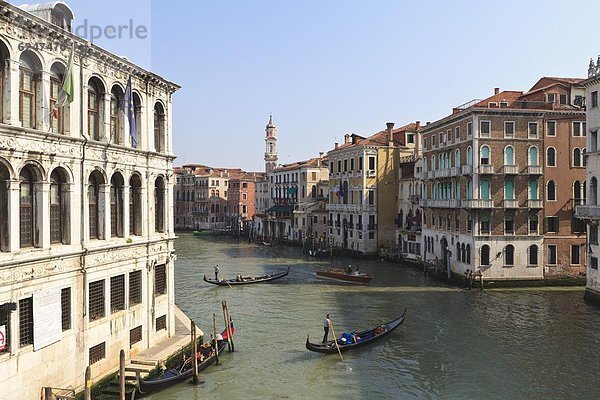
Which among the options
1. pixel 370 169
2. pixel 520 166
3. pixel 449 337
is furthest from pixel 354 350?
pixel 370 169

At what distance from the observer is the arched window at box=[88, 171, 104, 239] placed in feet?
44.6

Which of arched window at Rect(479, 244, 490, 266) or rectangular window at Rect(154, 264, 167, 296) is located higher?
rectangular window at Rect(154, 264, 167, 296)

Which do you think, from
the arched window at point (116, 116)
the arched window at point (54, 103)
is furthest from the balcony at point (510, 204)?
the arched window at point (54, 103)

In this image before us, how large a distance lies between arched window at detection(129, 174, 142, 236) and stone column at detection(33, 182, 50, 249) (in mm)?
3741

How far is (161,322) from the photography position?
55.0ft

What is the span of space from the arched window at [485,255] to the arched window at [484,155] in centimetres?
421

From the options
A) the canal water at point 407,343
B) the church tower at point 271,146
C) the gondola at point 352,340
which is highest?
the church tower at point 271,146

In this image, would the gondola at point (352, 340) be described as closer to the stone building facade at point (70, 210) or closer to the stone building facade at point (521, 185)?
the stone building facade at point (70, 210)

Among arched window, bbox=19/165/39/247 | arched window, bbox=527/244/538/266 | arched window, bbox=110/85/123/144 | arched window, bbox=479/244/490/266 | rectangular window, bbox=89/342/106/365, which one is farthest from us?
arched window, bbox=527/244/538/266

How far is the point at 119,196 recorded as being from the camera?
48.2 feet

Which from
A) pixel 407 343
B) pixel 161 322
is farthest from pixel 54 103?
pixel 407 343

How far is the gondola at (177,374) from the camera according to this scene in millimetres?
13867

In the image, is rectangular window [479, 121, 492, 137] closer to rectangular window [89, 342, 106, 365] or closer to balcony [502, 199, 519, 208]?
balcony [502, 199, 519, 208]

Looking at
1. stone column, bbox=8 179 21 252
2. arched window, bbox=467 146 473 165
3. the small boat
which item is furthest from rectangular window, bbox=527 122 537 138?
stone column, bbox=8 179 21 252
